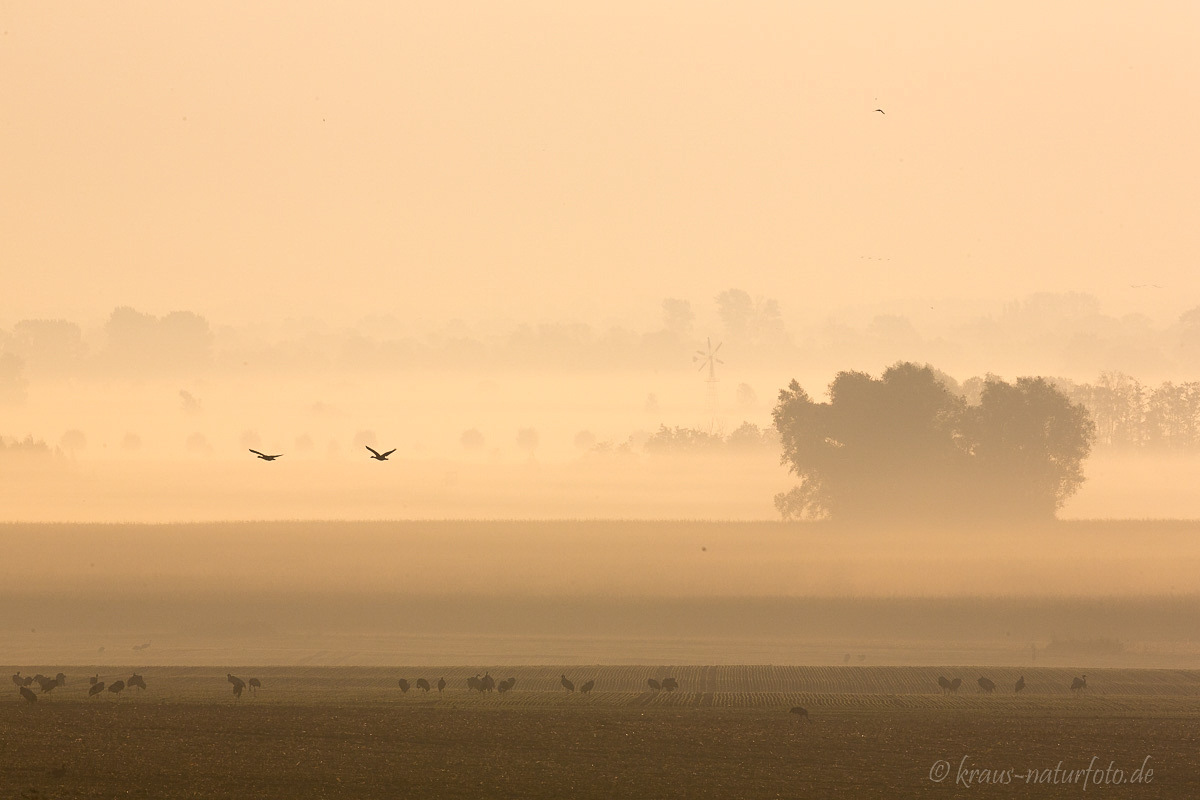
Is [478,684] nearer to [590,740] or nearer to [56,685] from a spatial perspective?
[590,740]

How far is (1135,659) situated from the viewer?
417 ft

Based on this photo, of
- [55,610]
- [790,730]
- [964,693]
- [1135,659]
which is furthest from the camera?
[55,610]

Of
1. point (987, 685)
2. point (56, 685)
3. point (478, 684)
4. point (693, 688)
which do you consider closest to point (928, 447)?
point (987, 685)

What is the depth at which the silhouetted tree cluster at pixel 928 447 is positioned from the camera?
158 m

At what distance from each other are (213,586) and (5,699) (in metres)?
102

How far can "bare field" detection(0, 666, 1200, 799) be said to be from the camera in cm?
5866

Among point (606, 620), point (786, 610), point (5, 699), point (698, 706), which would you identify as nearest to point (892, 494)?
point (786, 610)

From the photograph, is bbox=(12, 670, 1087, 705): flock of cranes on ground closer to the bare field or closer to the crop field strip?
the crop field strip

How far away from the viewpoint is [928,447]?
16300 cm

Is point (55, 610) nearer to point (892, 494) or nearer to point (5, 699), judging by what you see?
point (5, 699)

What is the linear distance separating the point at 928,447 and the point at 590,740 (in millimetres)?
103287

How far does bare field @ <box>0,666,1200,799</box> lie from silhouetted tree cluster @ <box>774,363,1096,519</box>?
207 feet

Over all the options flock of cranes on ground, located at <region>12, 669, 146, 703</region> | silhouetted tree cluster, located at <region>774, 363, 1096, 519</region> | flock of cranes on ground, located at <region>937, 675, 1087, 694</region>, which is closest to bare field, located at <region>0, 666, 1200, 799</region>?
flock of cranes on ground, located at <region>12, 669, 146, 703</region>

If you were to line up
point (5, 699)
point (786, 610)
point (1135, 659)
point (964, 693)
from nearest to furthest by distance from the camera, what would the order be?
point (5, 699)
point (964, 693)
point (1135, 659)
point (786, 610)
